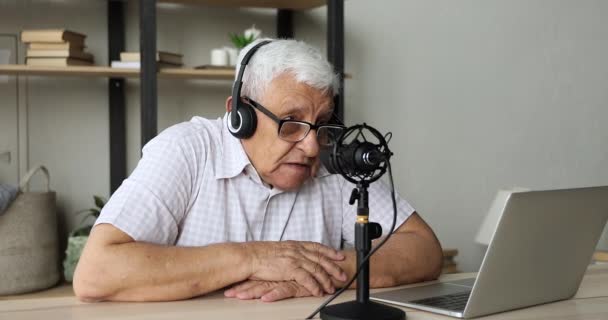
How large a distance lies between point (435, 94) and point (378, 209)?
1893mm

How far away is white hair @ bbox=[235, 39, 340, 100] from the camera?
Result: 1.67 metres

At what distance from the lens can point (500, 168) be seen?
12.8ft

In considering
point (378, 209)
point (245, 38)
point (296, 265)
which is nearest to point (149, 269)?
point (296, 265)

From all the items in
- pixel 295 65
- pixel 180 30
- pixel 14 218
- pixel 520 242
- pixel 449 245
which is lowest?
pixel 449 245

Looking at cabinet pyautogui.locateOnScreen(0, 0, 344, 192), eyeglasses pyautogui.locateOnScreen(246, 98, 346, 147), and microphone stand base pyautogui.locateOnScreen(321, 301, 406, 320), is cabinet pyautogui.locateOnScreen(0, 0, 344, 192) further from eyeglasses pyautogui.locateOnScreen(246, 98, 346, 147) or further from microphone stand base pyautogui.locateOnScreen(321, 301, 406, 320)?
microphone stand base pyautogui.locateOnScreen(321, 301, 406, 320)

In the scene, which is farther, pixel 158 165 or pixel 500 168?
pixel 500 168

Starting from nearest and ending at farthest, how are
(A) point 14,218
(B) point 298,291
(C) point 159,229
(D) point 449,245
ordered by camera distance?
(B) point 298,291 → (C) point 159,229 → (A) point 14,218 → (D) point 449,245

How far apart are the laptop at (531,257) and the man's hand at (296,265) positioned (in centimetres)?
11

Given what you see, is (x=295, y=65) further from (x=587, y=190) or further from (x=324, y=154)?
(x=587, y=190)

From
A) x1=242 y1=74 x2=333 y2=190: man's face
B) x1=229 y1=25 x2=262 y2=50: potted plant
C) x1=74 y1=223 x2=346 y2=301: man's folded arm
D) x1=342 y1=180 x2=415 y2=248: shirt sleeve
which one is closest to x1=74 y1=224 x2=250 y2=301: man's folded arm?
x1=74 y1=223 x2=346 y2=301: man's folded arm

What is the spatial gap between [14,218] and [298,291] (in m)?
1.60

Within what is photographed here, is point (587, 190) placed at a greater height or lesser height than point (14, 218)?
greater

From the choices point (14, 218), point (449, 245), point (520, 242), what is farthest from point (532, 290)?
point (449, 245)

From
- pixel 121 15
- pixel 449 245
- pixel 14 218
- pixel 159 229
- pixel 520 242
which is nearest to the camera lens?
pixel 520 242
